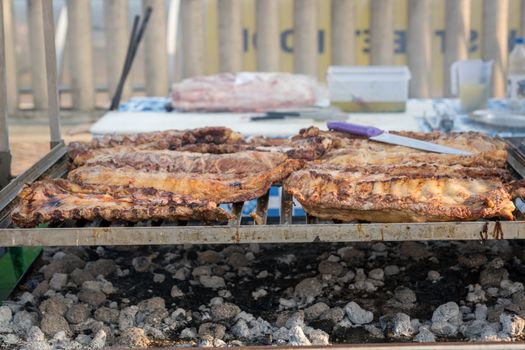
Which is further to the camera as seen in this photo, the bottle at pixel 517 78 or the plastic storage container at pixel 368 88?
the plastic storage container at pixel 368 88

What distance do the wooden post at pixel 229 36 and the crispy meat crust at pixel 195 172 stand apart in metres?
7.11

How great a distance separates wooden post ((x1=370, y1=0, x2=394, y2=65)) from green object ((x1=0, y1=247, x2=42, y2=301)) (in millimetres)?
7356

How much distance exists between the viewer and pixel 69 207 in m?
3.79

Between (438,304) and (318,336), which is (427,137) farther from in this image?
(318,336)

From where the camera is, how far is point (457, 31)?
11.9 metres

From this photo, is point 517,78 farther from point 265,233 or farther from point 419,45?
point 419,45

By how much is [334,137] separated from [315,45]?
6863mm

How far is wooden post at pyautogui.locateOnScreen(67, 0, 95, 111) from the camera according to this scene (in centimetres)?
1192

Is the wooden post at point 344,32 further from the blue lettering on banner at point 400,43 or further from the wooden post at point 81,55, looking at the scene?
the wooden post at point 81,55

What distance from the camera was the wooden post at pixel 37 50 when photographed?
1221 cm

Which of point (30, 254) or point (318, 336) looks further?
point (30, 254)

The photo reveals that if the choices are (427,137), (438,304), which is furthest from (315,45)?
(438,304)

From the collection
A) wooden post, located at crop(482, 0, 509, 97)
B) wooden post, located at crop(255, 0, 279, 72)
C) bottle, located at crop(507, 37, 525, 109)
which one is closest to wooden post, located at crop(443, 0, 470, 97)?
wooden post, located at crop(482, 0, 509, 97)

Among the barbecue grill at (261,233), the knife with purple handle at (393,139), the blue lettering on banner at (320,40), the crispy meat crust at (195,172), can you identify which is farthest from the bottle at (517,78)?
the blue lettering on banner at (320,40)
